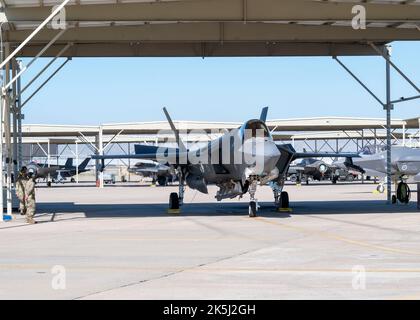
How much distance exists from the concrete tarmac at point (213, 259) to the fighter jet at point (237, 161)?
1.62m

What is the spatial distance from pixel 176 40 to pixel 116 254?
11891 mm

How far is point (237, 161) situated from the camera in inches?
798

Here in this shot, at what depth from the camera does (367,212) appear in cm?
2253

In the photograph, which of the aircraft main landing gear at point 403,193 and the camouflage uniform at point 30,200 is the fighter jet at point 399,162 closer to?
the aircraft main landing gear at point 403,193

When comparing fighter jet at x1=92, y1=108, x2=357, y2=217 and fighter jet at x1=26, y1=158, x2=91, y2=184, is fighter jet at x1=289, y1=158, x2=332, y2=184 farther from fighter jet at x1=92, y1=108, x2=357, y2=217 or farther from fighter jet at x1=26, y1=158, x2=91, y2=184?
fighter jet at x1=92, y1=108, x2=357, y2=217

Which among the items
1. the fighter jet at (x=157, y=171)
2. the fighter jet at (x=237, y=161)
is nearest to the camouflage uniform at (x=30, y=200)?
the fighter jet at (x=237, y=161)

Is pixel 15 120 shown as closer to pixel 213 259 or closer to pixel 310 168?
pixel 213 259

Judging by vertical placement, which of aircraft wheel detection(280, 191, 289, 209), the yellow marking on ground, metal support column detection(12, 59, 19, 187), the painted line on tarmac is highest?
metal support column detection(12, 59, 19, 187)

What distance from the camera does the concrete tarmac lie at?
25.0ft

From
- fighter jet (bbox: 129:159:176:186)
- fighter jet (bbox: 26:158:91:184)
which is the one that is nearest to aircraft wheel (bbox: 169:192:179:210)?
fighter jet (bbox: 26:158:91:184)

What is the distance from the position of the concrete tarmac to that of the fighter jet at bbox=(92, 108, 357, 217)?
1.62 meters

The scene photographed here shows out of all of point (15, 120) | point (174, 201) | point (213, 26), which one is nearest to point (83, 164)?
point (15, 120)

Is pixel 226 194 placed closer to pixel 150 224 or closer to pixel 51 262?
pixel 150 224
